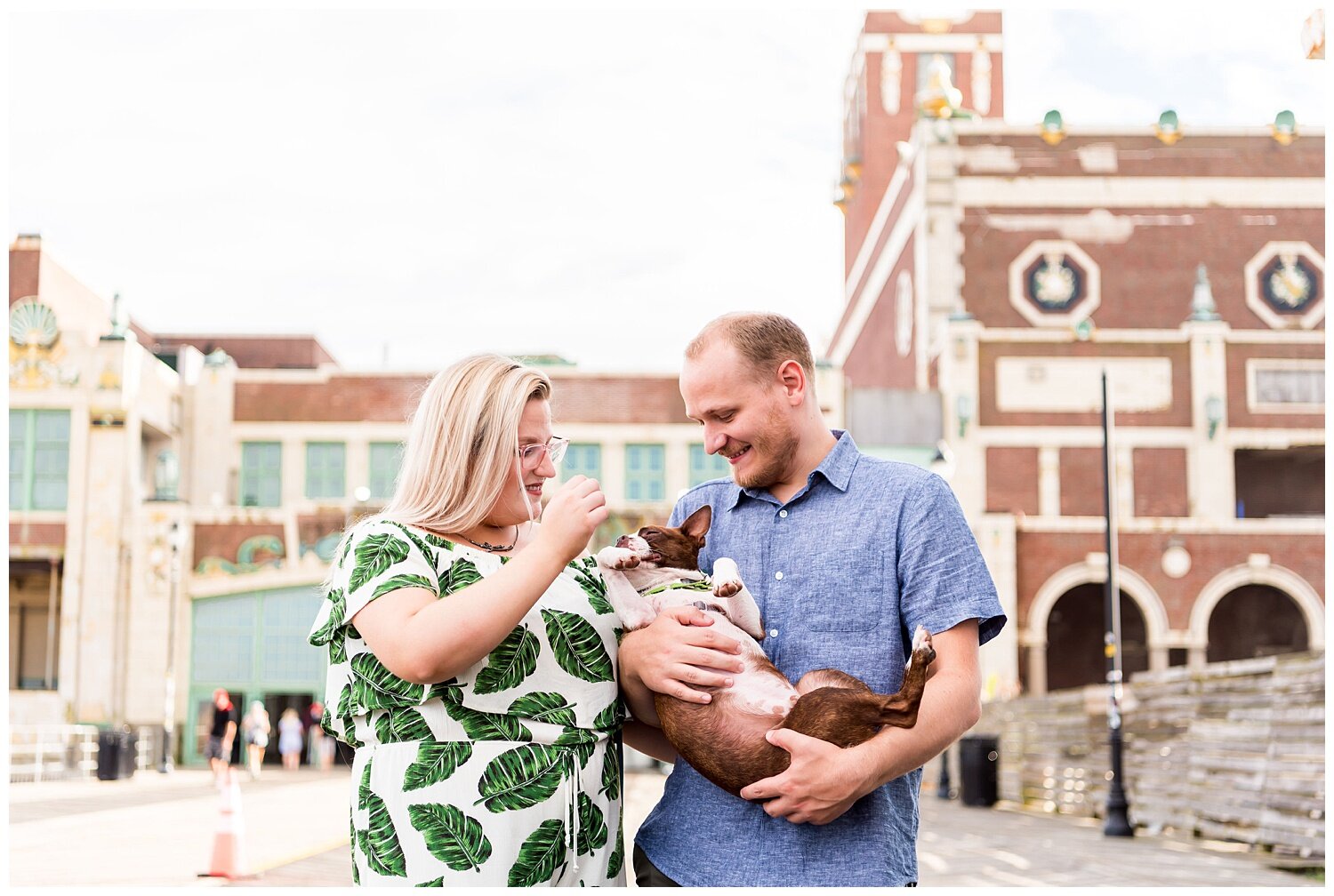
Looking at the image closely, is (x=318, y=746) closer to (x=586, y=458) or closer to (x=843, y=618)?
(x=586, y=458)

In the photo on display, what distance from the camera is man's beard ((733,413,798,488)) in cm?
386

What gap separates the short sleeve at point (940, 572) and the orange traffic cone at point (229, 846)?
32.6 ft

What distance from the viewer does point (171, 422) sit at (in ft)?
144

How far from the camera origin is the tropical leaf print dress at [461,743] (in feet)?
11.3

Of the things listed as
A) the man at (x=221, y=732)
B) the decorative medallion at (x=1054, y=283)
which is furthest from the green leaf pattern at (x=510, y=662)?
the decorative medallion at (x=1054, y=283)

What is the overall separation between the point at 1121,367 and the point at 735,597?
1612 inches

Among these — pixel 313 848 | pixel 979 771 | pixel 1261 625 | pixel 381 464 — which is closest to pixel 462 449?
pixel 313 848

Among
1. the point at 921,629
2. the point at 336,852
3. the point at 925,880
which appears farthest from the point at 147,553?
the point at 921,629

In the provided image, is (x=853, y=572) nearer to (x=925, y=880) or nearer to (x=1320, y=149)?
(x=925, y=880)

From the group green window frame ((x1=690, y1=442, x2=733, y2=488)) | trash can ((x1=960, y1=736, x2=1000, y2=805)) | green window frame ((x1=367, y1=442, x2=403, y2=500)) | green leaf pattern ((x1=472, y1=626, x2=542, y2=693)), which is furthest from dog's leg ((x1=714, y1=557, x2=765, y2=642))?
green window frame ((x1=367, y1=442, x2=403, y2=500))

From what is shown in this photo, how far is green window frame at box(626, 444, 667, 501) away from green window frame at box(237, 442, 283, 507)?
35.5 ft

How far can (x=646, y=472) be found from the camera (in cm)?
4412

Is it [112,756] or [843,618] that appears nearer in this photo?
[843,618]

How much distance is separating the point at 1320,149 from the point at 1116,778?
34.8 metres
